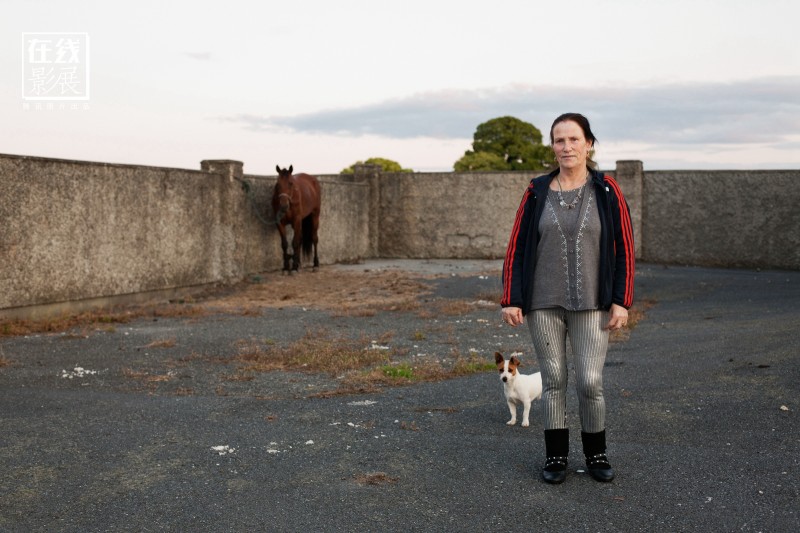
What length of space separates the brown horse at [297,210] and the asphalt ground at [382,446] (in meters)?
9.05

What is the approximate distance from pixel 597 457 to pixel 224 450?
2468 mm

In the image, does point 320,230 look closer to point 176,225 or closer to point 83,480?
point 176,225

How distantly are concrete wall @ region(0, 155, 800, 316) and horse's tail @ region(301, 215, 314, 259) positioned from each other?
3.72 ft

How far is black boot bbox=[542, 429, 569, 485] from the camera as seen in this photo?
4719 millimetres

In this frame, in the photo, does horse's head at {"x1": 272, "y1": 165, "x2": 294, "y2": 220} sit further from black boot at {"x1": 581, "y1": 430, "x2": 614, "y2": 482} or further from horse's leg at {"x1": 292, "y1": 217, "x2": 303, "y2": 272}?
black boot at {"x1": 581, "y1": 430, "x2": 614, "y2": 482}

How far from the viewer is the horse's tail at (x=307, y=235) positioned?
20.5 meters

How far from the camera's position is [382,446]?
552cm

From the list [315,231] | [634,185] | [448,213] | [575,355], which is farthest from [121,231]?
[634,185]

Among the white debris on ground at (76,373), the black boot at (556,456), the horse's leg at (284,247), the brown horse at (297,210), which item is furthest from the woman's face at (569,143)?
the horse's leg at (284,247)

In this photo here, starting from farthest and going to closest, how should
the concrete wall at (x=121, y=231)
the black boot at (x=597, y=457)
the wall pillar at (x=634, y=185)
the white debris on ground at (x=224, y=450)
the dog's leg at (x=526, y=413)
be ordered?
the wall pillar at (x=634, y=185) < the concrete wall at (x=121, y=231) < the dog's leg at (x=526, y=413) < the white debris on ground at (x=224, y=450) < the black boot at (x=597, y=457)

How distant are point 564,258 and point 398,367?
3.88m

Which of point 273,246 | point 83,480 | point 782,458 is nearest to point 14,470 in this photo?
point 83,480

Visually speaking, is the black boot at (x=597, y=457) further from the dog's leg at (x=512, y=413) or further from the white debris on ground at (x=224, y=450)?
the white debris on ground at (x=224, y=450)

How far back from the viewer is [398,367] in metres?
8.12
